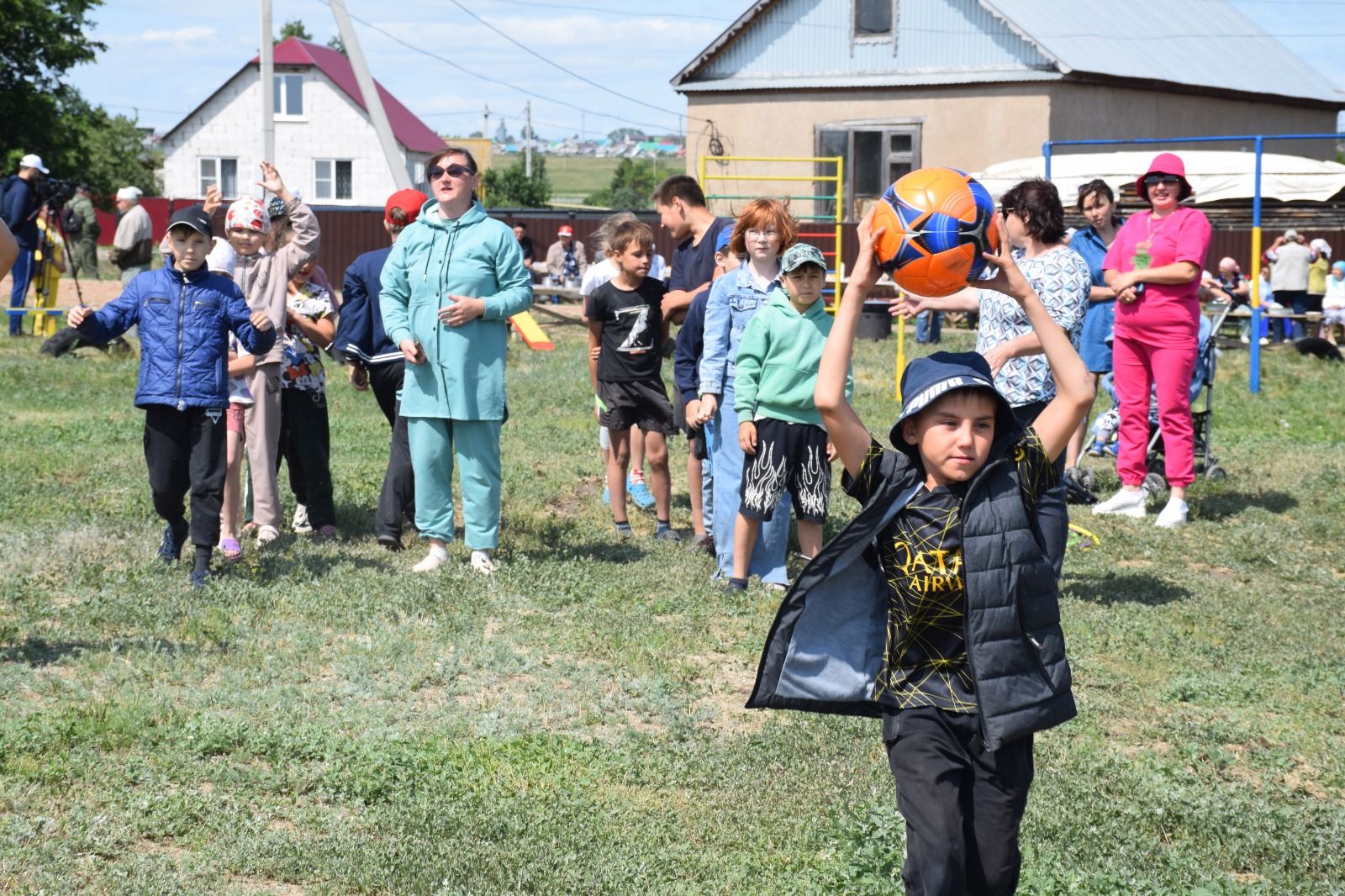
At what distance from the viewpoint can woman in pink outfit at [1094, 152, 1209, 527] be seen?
953 centimetres

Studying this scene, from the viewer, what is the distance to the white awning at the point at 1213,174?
22.5 metres

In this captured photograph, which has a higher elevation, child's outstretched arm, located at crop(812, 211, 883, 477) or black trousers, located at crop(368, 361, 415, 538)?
child's outstretched arm, located at crop(812, 211, 883, 477)

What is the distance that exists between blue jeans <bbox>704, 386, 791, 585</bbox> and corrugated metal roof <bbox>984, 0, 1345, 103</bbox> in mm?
23590

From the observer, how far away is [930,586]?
3.71m

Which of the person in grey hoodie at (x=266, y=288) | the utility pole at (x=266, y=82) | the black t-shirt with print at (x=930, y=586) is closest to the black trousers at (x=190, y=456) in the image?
the person in grey hoodie at (x=266, y=288)

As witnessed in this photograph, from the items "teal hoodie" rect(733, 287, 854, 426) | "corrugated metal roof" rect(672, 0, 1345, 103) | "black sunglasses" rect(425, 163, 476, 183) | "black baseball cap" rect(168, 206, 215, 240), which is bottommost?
"teal hoodie" rect(733, 287, 854, 426)

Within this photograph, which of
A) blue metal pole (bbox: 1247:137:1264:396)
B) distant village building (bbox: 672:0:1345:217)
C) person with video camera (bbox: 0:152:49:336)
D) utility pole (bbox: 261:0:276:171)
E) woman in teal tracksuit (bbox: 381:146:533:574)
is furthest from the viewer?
distant village building (bbox: 672:0:1345:217)

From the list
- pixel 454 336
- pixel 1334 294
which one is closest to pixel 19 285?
pixel 454 336

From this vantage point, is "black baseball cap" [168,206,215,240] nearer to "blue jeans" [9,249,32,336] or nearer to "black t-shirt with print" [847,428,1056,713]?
"black t-shirt with print" [847,428,1056,713]

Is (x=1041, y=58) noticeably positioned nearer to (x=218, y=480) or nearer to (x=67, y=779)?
(x=218, y=480)

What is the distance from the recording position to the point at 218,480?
7.69 metres

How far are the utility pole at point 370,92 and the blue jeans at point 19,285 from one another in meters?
6.42

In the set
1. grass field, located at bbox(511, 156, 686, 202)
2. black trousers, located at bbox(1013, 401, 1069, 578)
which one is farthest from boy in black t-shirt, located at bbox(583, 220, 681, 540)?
grass field, located at bbox(511, 156, 686, 202)

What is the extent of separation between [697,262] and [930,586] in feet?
19.5
